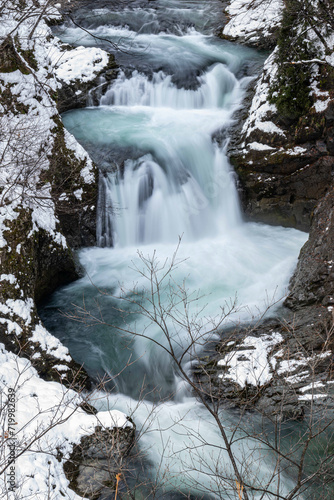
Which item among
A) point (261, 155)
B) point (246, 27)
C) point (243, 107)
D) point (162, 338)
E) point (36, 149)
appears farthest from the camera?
point (246, 27)

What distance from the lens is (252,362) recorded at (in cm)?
680

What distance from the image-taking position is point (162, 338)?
7.88 m

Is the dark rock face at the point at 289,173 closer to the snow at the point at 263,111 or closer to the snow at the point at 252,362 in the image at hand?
the snow at the point at 263,111

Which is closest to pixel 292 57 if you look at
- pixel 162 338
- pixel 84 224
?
pixel 84 224

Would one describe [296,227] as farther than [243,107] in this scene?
No

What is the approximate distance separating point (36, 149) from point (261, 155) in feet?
16.1

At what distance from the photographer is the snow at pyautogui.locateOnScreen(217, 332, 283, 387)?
6.64 metres

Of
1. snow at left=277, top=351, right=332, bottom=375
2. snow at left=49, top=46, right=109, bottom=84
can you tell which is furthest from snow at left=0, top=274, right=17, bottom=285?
snow at left=49, top=46, right=109, bottom=84

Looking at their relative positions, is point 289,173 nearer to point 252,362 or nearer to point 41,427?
Answer: point 252,362

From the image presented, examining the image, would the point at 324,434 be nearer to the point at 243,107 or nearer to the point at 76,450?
the point at 76,450

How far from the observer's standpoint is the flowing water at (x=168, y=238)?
6406 millimetres

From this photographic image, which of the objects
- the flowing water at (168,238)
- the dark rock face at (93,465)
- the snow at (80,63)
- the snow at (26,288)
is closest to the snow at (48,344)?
the snow at (26,288)

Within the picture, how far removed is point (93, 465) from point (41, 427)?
0.77m

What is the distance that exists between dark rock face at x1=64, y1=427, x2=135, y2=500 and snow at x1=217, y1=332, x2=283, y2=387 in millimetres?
1784
